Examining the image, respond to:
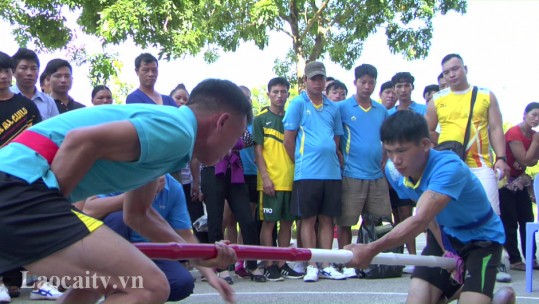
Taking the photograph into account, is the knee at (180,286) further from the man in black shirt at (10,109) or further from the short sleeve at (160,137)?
the man in black shirt at (10,109)

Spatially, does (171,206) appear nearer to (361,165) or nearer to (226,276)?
(226,276)

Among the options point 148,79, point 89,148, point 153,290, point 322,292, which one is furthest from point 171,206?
point 148,79

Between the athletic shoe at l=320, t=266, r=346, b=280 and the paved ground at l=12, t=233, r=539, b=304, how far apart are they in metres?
0.10

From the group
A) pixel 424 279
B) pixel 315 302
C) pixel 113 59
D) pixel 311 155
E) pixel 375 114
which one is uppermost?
pixel 113 59

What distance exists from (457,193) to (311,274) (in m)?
3.18

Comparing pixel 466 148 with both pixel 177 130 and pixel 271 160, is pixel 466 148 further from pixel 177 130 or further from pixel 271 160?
pixel 177 130

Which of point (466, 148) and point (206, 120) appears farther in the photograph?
point (466, 148)

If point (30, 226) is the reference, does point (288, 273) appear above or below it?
below

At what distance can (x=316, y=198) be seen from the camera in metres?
7.45

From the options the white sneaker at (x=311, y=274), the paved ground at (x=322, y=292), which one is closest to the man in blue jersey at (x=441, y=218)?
the paved ground at (x=322, y=292)

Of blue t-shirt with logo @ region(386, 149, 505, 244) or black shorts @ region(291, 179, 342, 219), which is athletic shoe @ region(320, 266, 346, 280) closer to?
black shorts @ region(291, 179, 342, 219)

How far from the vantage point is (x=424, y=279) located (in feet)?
15.5

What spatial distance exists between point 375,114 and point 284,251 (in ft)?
14.4

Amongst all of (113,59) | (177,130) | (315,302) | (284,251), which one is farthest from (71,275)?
(113,59)
